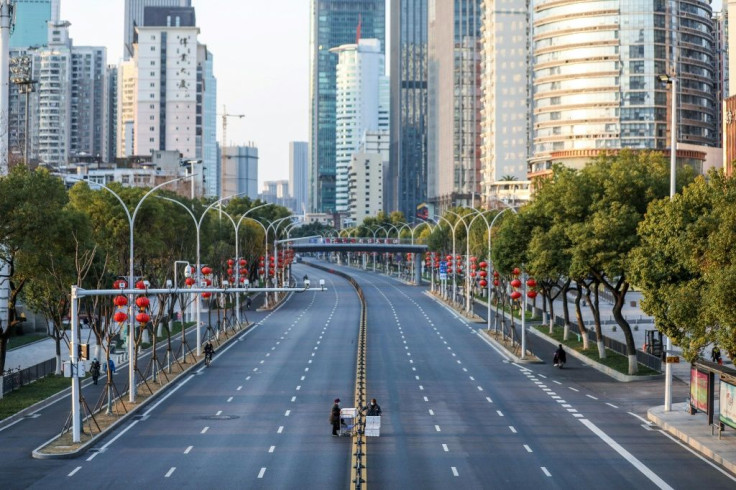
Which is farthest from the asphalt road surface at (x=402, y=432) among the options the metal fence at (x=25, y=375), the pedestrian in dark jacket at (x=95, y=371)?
the metal fence at (x=25, y=375)

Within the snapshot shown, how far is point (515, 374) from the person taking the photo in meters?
64.4

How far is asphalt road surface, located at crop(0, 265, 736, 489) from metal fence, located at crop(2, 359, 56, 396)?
26.8 ft

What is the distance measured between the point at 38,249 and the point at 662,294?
98.2 ft

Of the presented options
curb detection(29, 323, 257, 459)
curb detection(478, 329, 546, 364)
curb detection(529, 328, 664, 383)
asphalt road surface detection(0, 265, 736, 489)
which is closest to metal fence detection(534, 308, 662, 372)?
curb detection(529, 328, 664, 383)

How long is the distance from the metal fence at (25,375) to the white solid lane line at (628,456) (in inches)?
1132

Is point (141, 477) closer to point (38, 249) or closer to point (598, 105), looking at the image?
point (38, 249)

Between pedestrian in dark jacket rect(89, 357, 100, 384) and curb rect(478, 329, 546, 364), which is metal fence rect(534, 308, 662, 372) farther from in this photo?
pedestrian in dark jacket rect(89, 357, 100, 384)

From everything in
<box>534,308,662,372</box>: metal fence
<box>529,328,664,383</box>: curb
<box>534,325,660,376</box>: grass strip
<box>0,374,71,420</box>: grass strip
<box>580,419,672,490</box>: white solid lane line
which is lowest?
<box>580,419,672,490</box>: white solid lane line

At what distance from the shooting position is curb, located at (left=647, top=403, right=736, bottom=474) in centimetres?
3739

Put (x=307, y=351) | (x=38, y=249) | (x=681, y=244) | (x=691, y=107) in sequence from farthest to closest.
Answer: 1. (x=691, y=107)
2. (x=307, y=351)
3. (x=38, y=249)
4. (x=681, y=244)

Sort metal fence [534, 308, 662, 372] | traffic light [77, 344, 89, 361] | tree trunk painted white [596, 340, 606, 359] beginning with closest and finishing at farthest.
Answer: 1. traffic light [77, 344, 89, 361]
2. metal fence [534, 308, 662, 372]
3. tree trunk painted white [596, 340, 606, 359]

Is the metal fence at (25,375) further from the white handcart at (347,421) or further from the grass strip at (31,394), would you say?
the white handcart at (347,421)

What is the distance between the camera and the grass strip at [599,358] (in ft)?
209

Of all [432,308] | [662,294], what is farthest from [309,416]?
[432,308]
